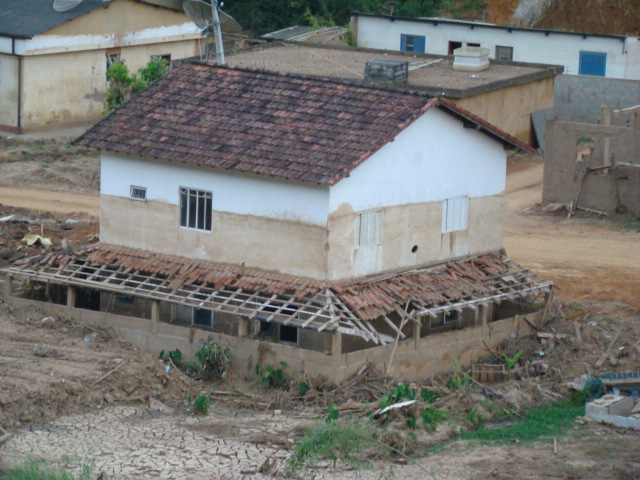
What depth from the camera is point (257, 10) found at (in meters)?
58.0

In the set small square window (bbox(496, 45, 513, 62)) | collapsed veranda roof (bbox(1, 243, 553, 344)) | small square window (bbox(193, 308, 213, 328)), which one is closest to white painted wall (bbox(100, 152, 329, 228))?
collapsed veranda roof (bbox(1, 243, 553, 344))

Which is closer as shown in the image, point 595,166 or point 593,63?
point 595,166

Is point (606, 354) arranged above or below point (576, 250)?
below

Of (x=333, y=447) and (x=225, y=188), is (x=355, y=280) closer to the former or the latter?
(x=225, y=188)

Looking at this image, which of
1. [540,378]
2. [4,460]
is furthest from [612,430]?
[4,460]

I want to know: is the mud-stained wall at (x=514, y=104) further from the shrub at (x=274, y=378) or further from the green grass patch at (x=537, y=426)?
the shrub at (x=274, y=378)

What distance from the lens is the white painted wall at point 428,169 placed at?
88.8 ft

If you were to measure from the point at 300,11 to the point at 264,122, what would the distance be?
30.9m

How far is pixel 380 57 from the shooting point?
48781mm

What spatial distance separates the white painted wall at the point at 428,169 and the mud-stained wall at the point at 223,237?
1.02 metres

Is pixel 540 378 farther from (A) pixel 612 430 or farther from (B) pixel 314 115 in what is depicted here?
(B) pixel 314 115

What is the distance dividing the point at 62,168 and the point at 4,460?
831 inches

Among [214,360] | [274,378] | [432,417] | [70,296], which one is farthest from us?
[70,296]

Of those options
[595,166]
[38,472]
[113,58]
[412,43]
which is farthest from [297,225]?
[412,43]
